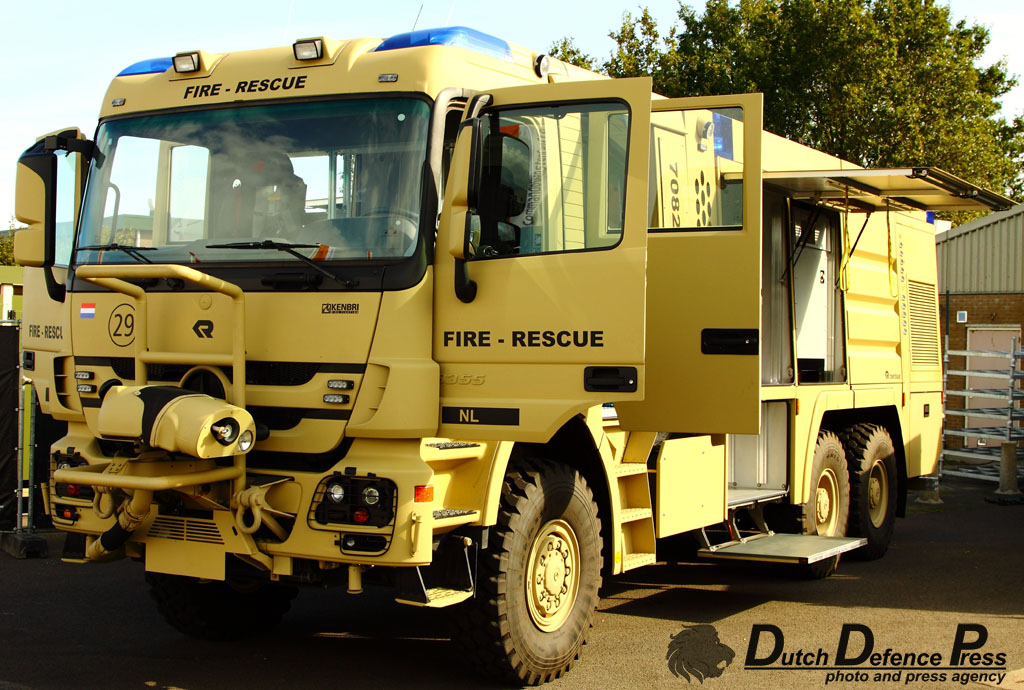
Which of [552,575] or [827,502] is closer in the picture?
[552,575]

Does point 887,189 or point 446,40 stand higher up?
point 446,40

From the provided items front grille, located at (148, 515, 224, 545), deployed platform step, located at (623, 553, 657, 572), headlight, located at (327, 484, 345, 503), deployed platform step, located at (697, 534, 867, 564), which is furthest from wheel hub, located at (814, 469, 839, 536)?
front grille, located at (148, 515, 224, 545)

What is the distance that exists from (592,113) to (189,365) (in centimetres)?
242

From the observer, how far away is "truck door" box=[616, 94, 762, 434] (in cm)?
666

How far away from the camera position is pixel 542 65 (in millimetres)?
6688

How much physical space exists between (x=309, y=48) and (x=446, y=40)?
2.45 ft

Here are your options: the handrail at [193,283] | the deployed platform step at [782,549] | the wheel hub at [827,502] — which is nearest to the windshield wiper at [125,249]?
the handrail at [193,283]

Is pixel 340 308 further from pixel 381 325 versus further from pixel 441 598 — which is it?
pixel 441 598

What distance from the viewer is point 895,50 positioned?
1265 inches

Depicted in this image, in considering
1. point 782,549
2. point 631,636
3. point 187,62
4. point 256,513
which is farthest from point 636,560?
point 187,62

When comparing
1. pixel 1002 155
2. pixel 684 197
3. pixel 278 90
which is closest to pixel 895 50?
pixel 1002 155

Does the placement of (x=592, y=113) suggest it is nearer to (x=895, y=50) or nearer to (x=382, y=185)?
(x=382, y=185)

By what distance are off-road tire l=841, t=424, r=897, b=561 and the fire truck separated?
12.0 ft

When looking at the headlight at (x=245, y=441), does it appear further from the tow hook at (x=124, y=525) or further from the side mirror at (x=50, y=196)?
the side mirror at (x=50, y=196)
